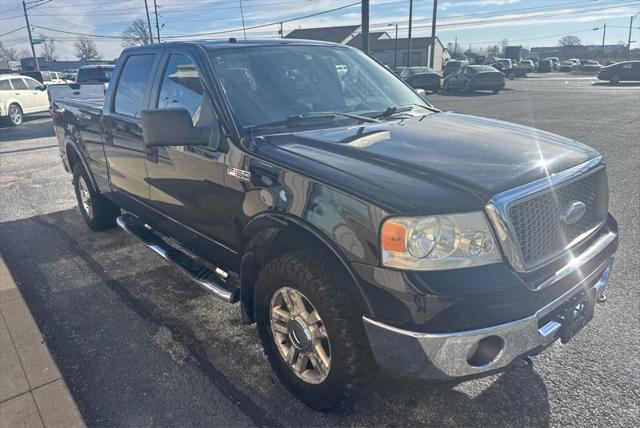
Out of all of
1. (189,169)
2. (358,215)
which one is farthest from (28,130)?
(358,215)

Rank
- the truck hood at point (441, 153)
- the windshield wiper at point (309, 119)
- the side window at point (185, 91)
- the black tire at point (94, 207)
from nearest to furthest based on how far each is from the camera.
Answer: the truck hood at point (441, 153), the windshield wiper at point (309, 119), the side window at point (185, 91), the black tire at point (94, 207)

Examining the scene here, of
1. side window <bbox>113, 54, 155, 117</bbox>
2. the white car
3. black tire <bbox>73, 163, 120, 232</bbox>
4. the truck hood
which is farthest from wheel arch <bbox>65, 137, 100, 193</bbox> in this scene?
the white car

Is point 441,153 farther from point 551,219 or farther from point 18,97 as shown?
point 18,97

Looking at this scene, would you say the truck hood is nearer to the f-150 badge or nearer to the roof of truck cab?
the f-150 badge

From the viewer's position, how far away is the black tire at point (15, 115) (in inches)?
686

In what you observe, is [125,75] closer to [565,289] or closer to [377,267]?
[377,267]

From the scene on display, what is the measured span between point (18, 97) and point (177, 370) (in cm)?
1873

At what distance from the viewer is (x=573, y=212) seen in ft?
7.90

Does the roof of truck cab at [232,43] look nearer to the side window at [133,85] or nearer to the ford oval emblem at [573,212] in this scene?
the side window at [133,85]

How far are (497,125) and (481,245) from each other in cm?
153

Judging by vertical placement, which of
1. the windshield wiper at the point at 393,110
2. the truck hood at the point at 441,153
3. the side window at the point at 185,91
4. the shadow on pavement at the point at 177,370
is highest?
the side window at the point at 185,91

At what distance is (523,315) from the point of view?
6.72ft

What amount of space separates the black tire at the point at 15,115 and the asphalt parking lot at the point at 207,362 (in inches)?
588

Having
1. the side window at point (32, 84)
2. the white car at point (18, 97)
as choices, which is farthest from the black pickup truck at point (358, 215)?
the side window at point (32, 84)
